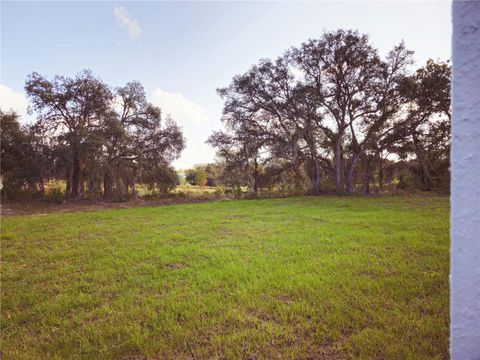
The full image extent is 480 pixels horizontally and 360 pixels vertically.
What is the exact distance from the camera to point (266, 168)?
2223 cm

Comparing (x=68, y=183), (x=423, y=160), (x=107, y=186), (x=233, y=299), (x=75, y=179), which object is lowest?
(x=233, y=299)

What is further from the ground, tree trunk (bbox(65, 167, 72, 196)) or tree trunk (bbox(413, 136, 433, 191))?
tree trunk (bbox(413, 136, 433, 191))

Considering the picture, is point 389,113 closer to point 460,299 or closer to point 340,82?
point 340,82

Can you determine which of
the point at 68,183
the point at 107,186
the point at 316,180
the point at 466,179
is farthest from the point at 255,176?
the point at 466,179

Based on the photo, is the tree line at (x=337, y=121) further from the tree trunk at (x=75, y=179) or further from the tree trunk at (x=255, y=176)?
the tree trunk at (x=75, y=179)

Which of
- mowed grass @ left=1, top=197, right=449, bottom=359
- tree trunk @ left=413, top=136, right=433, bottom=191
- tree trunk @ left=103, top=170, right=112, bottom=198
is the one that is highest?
tree trunk @ left=413, top=136, right=433, bottom=191

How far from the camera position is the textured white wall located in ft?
2.24

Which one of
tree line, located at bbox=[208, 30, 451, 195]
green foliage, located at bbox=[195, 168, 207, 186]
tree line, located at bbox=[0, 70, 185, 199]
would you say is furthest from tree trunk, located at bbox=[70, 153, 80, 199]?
green foliage, located at bbox=[195, 168, 207, 186]

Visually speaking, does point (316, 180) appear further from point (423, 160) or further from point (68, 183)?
point (68, 183)

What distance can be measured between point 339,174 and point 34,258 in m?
19.7

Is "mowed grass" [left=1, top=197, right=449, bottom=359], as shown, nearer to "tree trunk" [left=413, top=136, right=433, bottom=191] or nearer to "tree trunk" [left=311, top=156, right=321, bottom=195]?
"tree trunk" [left=311, top=156, right=321, bottom=195]

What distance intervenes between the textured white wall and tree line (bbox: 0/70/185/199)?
19.8 m

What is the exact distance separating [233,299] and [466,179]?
2716mm

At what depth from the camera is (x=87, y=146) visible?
54.1 feet
